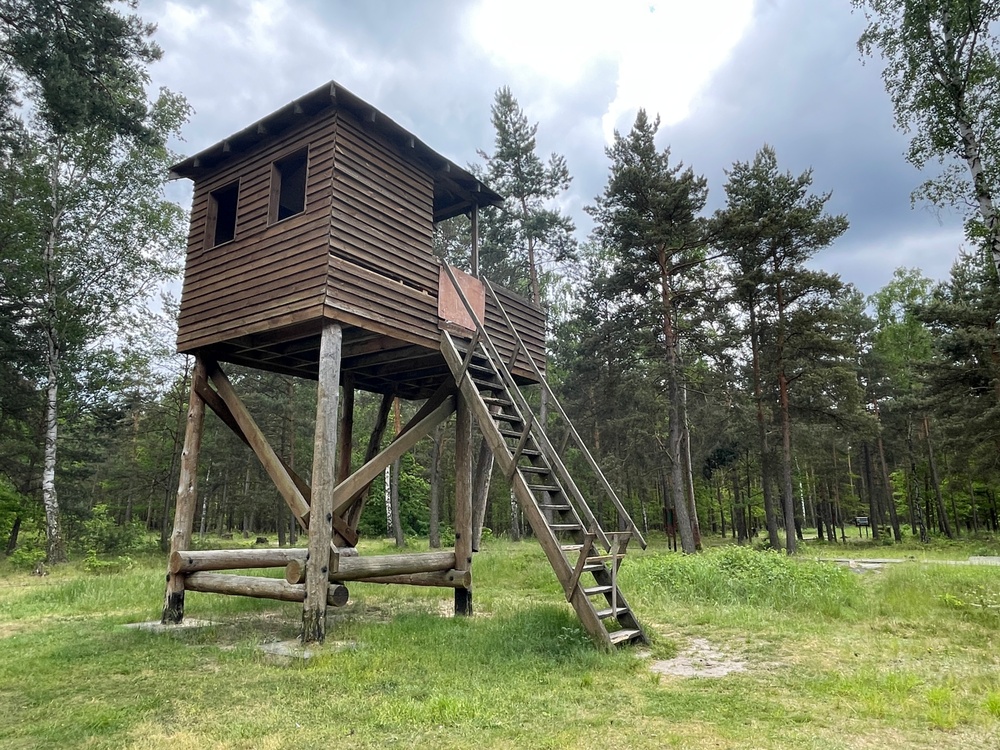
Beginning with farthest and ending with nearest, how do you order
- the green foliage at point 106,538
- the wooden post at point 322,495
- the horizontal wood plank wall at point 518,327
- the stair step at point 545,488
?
the green foliage at point 106,538 → the horizontal wood plank wall at point 518,327 → the stair step at point 545,488 → the wooden post at point 322,495

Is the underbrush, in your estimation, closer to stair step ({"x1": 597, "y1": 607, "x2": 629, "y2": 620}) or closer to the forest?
stair step ({"x1": 597, "y1": 607, "x2": 629, "y2": 620})

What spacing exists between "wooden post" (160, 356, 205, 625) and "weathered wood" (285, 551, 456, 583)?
7.76 ft

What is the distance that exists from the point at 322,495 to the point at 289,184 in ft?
23.1

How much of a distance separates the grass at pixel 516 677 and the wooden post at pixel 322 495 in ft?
1.64

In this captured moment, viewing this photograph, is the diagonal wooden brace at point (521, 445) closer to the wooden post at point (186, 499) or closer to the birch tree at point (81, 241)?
the wooden post at point (186, 499)

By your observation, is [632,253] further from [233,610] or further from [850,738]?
[850,738]

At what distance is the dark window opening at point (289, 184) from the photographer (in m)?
9.41

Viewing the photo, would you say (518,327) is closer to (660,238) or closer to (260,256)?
(260,256)

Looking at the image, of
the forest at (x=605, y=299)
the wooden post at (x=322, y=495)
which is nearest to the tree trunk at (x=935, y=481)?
the forest at (x=605, y=299)

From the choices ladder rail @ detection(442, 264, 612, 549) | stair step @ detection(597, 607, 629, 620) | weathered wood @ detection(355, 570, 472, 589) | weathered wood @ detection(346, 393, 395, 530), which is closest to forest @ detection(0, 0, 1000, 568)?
ladder rail @ detection(442, 264, 612, 549)

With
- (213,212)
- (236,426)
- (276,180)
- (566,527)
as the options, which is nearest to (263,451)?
(236,426)

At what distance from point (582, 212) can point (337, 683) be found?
22878mm

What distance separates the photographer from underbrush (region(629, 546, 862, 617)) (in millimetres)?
9859

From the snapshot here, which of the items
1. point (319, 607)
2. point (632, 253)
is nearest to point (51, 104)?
point (319, 607)
